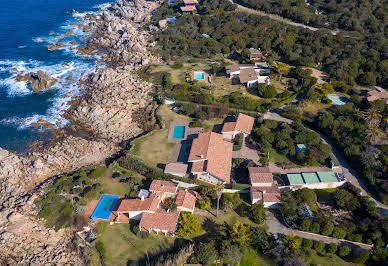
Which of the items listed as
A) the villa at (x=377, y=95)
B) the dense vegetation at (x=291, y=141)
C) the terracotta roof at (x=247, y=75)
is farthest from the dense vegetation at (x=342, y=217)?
the terracotta roof at (x=247, y=75)

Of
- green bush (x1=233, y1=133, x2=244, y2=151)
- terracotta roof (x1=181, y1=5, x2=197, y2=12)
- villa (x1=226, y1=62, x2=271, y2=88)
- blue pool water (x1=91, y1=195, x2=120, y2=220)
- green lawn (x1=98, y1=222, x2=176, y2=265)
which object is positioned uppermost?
terracotta roof (x1=181, y1=5, x2=197, y2=12)

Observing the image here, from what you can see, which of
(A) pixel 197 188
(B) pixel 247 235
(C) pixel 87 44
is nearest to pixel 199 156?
(A) pixel 197 188

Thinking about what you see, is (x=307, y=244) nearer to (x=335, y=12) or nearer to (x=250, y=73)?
(x=250, y=73)

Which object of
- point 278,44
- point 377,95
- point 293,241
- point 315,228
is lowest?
point 315,228

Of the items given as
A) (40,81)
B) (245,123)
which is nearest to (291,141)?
(245,123)

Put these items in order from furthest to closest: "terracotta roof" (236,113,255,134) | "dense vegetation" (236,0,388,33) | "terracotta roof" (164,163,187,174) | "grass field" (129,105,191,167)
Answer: "dense vegetation" (236,0,388,33), "terracotta roof" (236,113,255,134), "grass field" (129,105,191,167), "terracotta roof" (164,163,187,174)

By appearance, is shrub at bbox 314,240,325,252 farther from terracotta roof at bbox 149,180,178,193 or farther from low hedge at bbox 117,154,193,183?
terracotta roof at bbox 149,180,178,193

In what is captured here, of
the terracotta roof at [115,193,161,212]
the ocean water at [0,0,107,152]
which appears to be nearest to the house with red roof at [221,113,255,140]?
the terracotta roof at [115,193,161,212]
